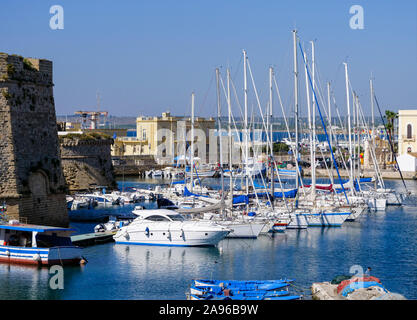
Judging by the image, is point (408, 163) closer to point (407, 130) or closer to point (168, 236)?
point (407, 130)

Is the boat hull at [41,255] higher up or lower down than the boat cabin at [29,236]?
lower down

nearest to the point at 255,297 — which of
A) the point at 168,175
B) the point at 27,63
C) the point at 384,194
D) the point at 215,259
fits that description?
the point at 215,259

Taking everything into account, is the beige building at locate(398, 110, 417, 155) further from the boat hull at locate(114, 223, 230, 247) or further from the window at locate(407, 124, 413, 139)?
the boat hull at locate(114, 223, 230, 247)

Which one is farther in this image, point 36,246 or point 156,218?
point 156,218

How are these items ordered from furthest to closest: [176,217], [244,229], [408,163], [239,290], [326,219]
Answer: [408,163] → [326,219] → [244,229] → [176,217] → [239,290]

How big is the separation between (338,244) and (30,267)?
1314cm

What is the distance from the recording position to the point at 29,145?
2808cm

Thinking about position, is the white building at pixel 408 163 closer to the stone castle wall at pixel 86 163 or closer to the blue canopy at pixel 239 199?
the stone castle wall at pixel 86 163

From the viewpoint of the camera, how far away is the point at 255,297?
731 inches

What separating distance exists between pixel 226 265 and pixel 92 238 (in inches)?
261

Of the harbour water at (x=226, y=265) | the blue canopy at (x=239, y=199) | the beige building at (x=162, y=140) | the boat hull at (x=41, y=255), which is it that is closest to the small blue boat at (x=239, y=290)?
the harbour water at (x=226, y=265)

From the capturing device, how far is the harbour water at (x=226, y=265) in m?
21.6

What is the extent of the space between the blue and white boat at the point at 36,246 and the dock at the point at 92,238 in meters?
3.47

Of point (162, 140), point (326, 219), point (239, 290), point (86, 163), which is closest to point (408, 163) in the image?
point (162, 140)
